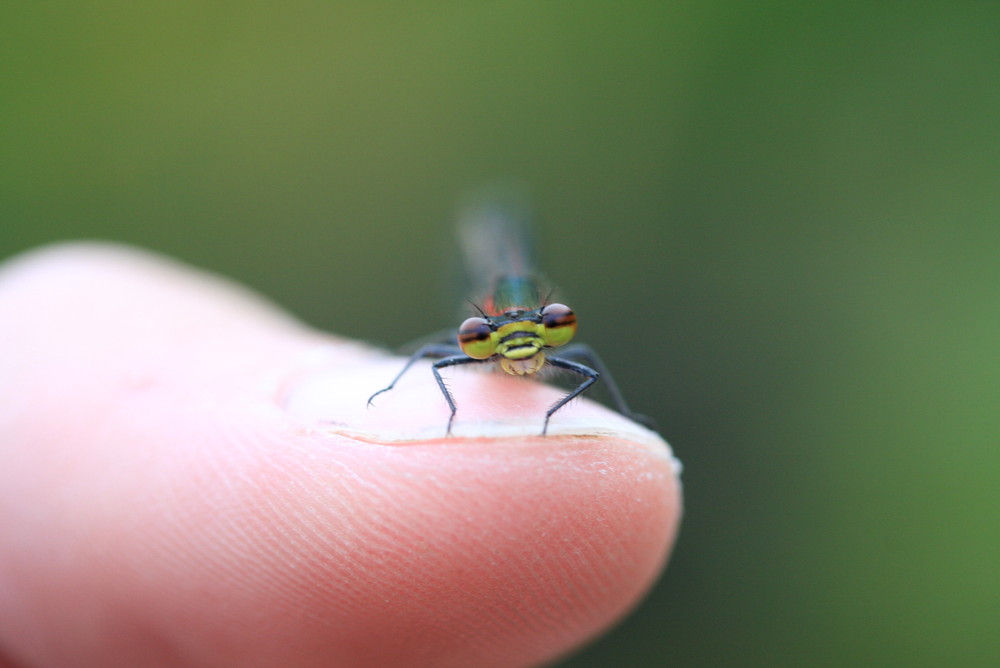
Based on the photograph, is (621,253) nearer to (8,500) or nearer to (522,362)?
(522,362)

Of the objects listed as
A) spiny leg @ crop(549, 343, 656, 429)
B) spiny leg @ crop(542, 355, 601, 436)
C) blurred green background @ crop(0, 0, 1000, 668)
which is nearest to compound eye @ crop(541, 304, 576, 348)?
spiny leg @ crop(542, 355, 601, 436)

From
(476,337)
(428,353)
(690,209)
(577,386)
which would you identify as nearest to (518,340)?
(476,337)

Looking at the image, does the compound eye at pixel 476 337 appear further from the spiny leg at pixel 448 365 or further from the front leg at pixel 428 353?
the front leg at pixel 428 353

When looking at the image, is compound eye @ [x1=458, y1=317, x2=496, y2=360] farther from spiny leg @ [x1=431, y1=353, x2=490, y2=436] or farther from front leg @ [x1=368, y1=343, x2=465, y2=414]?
front leg @ [x1=368, y1=343, x2=465, y2=414]

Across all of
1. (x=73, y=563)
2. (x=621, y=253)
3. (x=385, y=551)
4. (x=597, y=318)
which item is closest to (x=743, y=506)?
(x=597, y=318)

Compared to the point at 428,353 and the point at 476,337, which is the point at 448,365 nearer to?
the point at 476,337
